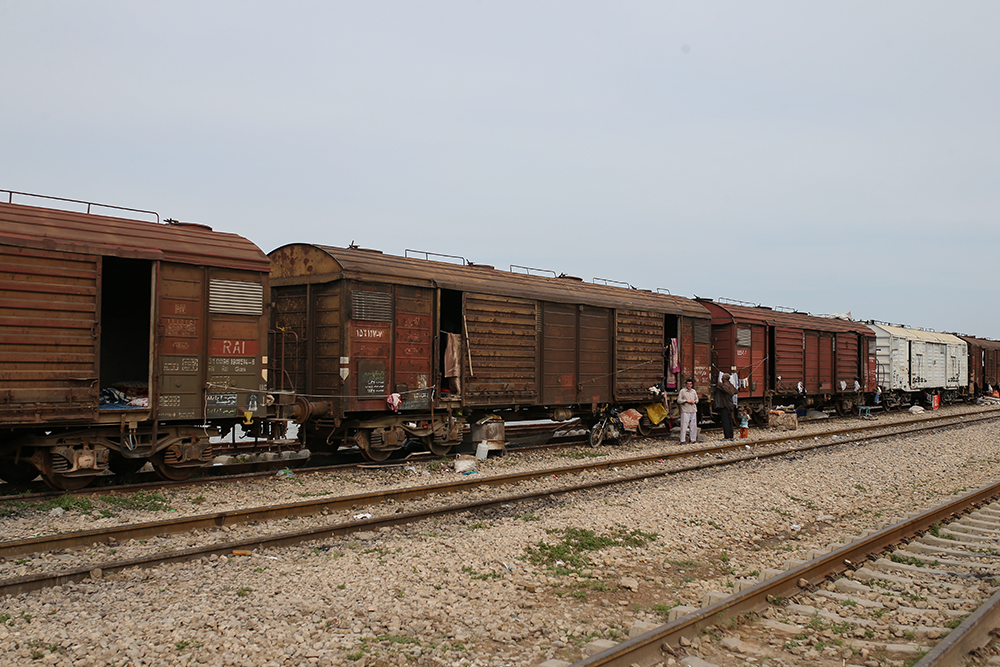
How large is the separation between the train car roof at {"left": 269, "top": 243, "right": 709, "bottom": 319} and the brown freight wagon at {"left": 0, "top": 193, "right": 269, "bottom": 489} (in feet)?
5.15

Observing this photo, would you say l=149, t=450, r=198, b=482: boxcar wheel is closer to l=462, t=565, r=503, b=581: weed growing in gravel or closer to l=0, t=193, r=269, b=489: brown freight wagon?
l=0, t=193, r=269, b=489: brown freight wagon

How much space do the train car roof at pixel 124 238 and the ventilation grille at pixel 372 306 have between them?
1690 millimetres

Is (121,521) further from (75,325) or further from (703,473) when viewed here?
(703,473)

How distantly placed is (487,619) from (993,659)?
11.5 ft

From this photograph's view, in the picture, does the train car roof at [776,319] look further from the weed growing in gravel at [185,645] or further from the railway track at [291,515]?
the weed growing in gravel at [185,645]

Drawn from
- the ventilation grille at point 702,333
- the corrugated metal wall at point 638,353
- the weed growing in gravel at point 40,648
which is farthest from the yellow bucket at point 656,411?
the weed growing in gravel at point 40,648

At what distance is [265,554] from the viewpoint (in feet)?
22.6

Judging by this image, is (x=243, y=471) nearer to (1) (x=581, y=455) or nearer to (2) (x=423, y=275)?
(2) (x=423, y=275)

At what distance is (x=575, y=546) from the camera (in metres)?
7.60

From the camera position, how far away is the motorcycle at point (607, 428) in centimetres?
1673

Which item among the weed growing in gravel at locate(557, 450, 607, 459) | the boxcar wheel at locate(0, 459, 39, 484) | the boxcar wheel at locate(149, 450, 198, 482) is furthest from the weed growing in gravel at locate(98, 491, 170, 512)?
the weed growing in gravel at locate(557, 450, 607, 459)

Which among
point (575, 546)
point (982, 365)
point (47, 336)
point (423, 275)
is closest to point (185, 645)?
point (575, 546)

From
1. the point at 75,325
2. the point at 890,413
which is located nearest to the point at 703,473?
the point at 75,325

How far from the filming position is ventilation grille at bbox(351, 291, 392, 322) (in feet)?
39.0
